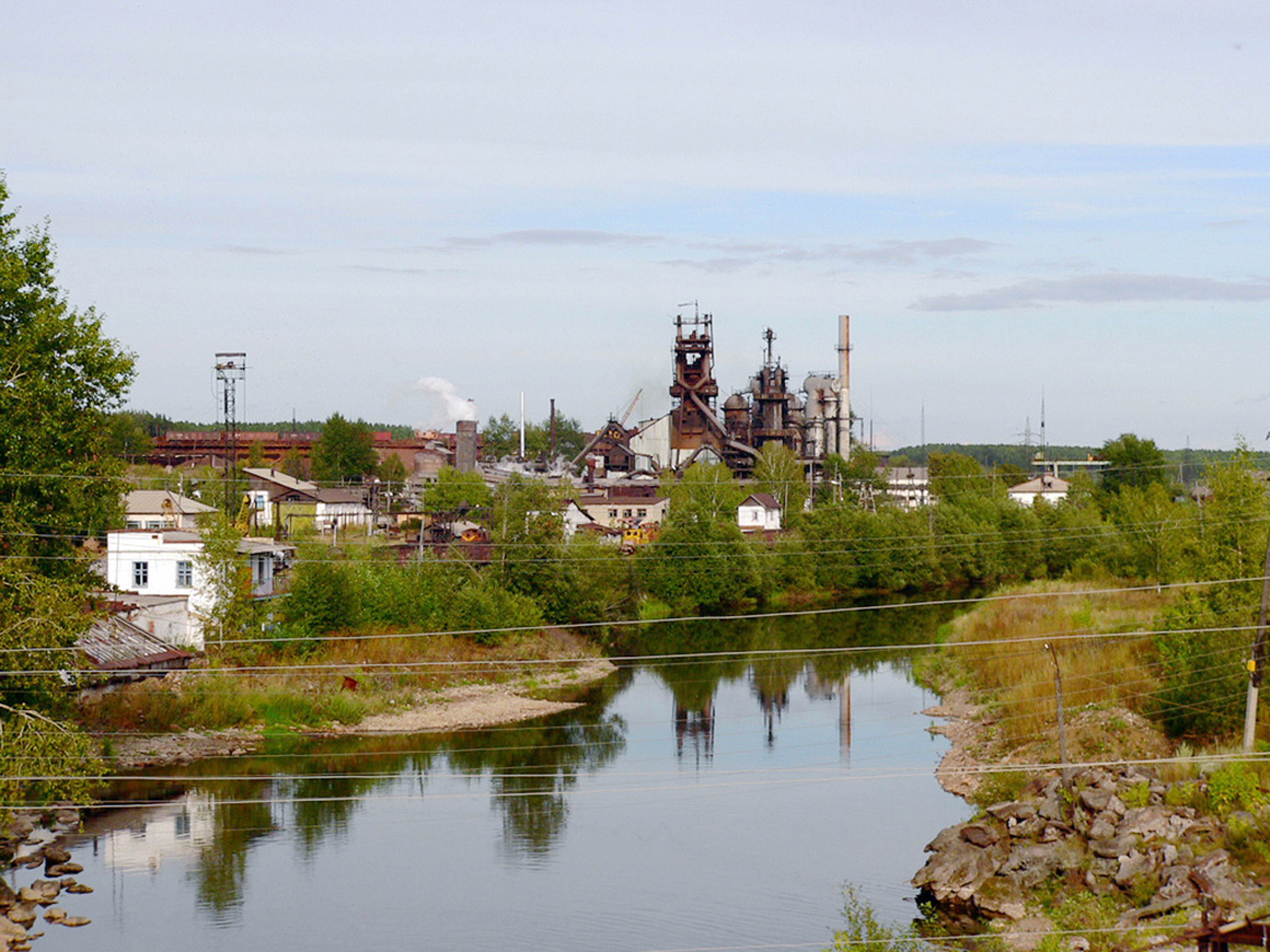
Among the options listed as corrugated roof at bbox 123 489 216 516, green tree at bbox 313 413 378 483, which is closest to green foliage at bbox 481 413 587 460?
green tree at bbox 313 413 378 483

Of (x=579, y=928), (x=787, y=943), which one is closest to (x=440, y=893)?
(x=579, y=928)

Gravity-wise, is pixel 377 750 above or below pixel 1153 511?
below

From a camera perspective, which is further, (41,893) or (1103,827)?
(41,893)

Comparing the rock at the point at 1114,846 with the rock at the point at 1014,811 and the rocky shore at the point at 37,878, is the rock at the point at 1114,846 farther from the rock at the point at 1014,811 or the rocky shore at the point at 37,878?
the rocky shore at the point at 37,878

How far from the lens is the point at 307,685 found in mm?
31500

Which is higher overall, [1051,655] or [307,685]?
[1051,655]

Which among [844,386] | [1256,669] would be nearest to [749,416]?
[844,386]

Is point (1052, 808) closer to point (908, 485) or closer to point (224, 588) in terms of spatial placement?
point (224, 588)

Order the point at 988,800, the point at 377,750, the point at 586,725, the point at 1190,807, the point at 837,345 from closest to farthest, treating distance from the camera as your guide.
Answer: the point at 1190,807
the point at 988,800
the point at 377,750
the point at 586,725
the point at 837,345

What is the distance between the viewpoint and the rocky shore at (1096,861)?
54.5ft

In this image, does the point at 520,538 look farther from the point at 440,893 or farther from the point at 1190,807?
the point at 1190,807

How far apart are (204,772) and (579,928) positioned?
10.7m

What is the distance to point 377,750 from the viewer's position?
2850 cm

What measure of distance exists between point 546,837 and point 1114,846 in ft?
29.9
